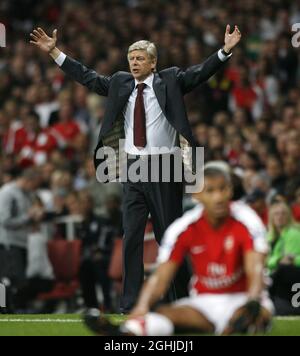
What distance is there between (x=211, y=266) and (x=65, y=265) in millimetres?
7814

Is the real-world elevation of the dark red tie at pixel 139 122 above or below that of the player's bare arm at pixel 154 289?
above

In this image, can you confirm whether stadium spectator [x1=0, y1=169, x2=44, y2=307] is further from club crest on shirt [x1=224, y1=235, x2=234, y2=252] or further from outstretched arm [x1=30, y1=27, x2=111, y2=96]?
club crest on shirt [x1=224, y1=235, x2=234, y2=252]

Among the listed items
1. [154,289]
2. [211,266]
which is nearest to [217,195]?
[211,266]

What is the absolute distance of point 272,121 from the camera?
1697 cm

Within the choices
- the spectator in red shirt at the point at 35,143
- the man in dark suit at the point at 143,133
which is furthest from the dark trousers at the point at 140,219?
the spectator in red shirt at the point at 35,143

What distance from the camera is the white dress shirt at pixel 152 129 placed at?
34.4ft

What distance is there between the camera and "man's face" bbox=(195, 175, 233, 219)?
25.3 feet

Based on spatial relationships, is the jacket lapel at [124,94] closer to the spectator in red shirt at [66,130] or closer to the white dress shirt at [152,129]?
the white dress shirt at [152,129]

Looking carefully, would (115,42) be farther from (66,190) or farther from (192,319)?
(192,319)

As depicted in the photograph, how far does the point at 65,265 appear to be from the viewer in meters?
15.5

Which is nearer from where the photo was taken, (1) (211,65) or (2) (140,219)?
(1) (211,65)

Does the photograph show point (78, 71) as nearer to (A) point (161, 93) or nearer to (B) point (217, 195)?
(A) point (161, 93)

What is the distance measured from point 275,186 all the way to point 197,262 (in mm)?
7440

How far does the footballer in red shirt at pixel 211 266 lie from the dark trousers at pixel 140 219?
2.54 metres
